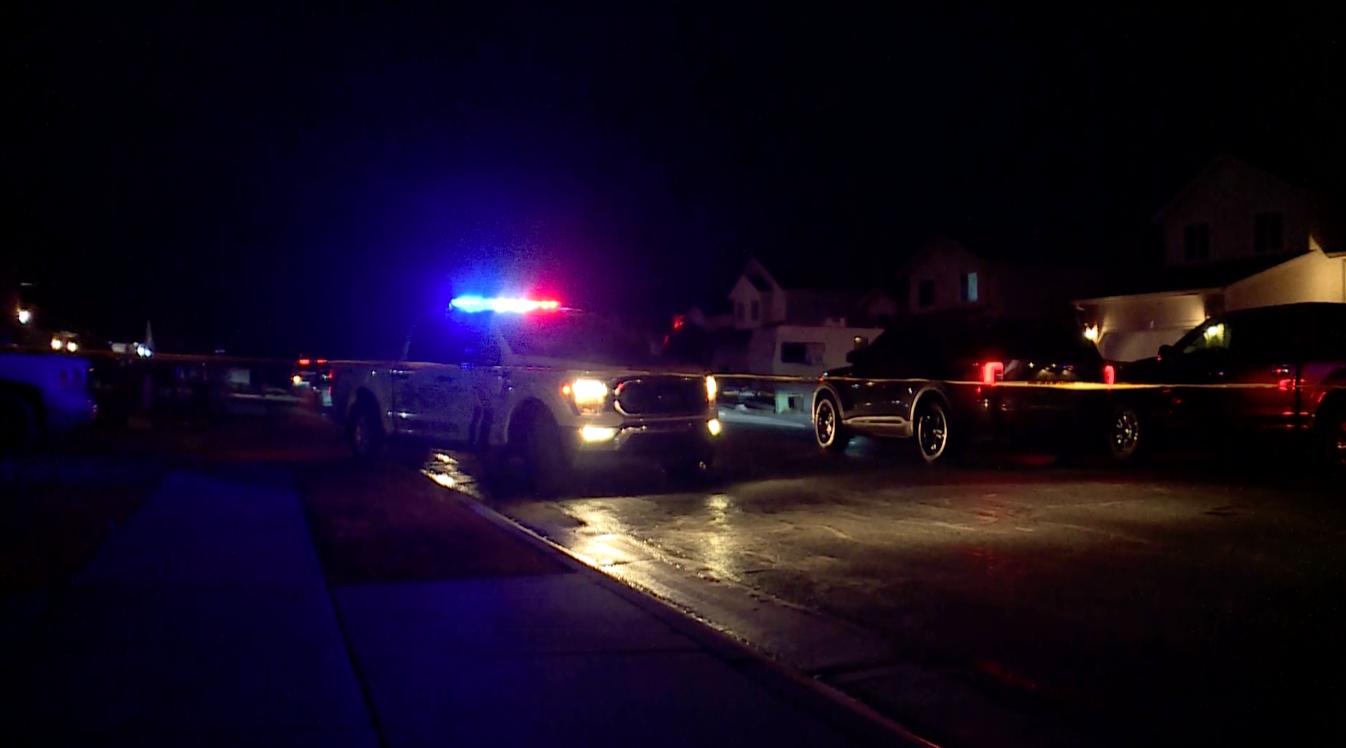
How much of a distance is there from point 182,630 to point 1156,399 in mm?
11713

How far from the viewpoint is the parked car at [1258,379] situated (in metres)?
12.7

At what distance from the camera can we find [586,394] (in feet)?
38.9

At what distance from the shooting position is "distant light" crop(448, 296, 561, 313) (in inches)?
531

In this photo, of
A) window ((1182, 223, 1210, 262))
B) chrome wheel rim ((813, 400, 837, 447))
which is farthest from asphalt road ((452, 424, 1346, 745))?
window ((1182, 223, 1210, 262))

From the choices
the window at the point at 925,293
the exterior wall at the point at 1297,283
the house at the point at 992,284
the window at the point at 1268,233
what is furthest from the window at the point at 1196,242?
the window at the point at 925,293

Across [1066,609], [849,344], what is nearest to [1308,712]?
[1066,609]

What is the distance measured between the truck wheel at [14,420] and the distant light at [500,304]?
515 centimetres

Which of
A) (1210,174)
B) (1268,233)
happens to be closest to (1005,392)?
(1268,233)

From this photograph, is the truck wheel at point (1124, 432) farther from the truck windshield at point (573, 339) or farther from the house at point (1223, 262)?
the house at point (1223, 262)

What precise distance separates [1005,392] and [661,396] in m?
4.24

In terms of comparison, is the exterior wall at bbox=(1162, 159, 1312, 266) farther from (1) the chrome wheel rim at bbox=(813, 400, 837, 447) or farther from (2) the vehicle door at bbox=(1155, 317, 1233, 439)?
(1) the chrome wheel rim at bbox=(813, 400, 837, 447)

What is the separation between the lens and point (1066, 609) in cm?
689

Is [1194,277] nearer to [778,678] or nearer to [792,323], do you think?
[792,323]

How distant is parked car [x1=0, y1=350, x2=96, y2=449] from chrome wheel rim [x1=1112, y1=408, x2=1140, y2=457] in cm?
1268
